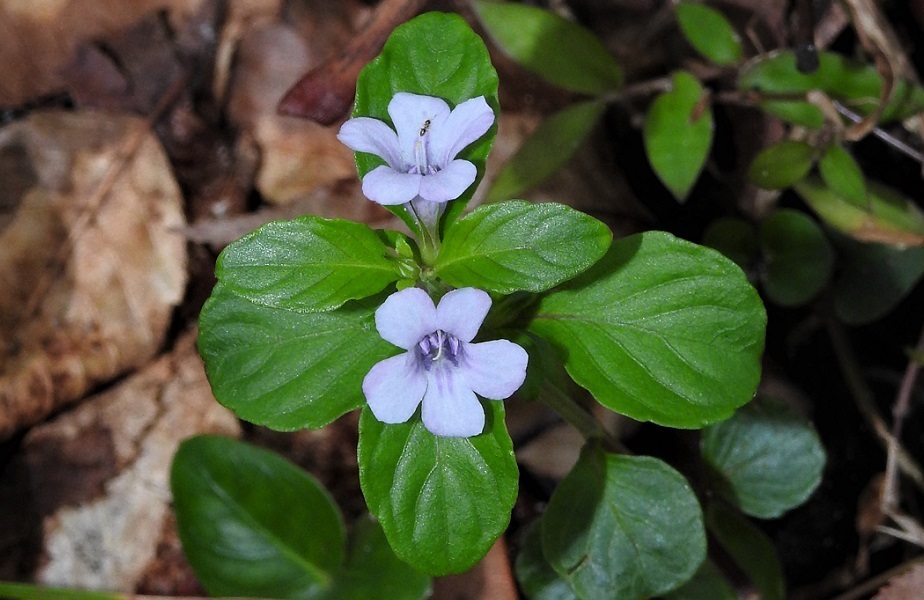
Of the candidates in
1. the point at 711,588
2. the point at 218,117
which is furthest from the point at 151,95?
the point at 711,588

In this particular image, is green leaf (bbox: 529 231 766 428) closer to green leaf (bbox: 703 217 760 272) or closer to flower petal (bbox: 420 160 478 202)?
flower petal (bbox: 420 160 478 202)

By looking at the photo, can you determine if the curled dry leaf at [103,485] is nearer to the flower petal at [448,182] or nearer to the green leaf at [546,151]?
the green leaf at [546,151]

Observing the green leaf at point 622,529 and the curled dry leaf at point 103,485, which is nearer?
the green leaf at point 622,529

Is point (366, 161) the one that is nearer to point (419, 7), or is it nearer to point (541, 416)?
point (419, 7)

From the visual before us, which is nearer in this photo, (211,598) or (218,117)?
(211,598)

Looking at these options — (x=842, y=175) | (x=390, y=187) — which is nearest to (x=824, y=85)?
(x=842, y=175)

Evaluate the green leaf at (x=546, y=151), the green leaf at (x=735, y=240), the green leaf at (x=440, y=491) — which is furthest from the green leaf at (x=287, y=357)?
the green leaf at (x=735, y=240)
